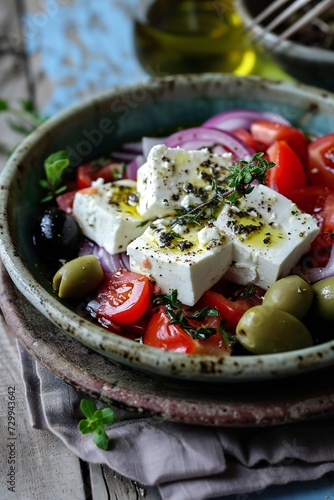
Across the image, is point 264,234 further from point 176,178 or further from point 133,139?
point 133,139

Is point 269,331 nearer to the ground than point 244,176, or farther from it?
nearer to the ground

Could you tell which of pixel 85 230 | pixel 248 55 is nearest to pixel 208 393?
pixel 85 230

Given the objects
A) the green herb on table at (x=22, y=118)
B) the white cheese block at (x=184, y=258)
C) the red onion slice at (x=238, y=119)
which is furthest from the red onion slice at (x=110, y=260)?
the green herb on table at (x=22, y=118)

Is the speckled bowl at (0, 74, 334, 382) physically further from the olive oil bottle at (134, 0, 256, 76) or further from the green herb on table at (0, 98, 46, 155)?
the olive oil bottle at (134, 0, 256, 76)

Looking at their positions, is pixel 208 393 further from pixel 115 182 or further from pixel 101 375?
pixel 115 182

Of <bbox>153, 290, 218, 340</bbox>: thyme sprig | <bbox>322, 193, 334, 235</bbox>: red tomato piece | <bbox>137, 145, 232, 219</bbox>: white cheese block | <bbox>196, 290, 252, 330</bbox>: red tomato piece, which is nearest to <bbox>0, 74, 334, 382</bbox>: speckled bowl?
<bbox>153, 290, 218, 340</bbox>: thyme sprig

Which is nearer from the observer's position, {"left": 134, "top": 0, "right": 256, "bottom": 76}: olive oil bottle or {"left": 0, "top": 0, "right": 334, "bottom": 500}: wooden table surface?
{"left": 134, "top": 0, "right": 256, "bottom": 76}: olive oil bottle

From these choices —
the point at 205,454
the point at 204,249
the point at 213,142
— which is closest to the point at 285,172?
the point at 213,142

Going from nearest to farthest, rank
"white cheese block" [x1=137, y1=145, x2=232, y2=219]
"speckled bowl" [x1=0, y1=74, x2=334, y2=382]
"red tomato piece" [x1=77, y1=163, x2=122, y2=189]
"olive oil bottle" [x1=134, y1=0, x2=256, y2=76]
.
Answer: "speckled bowl" [x1=0, y1=74, x2=334, y2=382] < "white cheese block" [x1=137, y1=145, x2=232, y2=219] < "red tomato piece" [x1=77, y1=163, x2=122, y2=189] < "olive oil bottle" [x1=134, y1=0, x2=256, y2=76]
